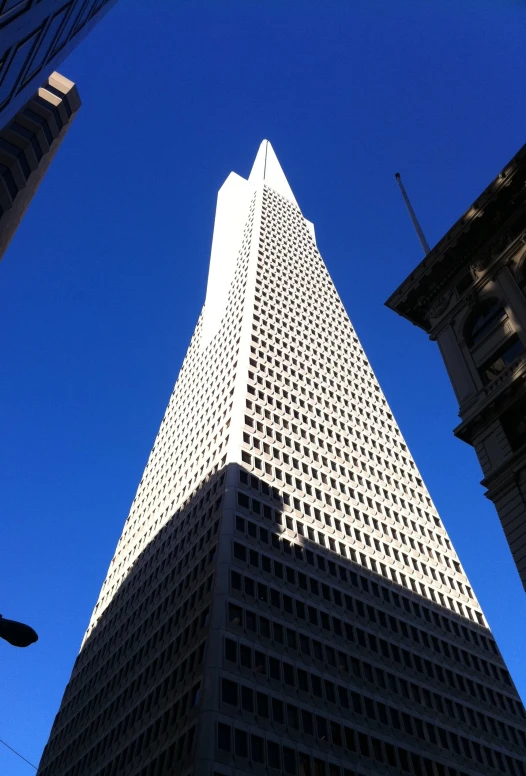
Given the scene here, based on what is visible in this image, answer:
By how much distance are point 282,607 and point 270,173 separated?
131290 mm

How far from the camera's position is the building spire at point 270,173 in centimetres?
16125

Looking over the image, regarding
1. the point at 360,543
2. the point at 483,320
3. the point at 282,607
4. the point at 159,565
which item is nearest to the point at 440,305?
the point at 483,320

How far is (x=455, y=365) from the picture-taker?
104ft

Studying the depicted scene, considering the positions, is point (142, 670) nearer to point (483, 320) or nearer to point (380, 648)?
point (380, 648)

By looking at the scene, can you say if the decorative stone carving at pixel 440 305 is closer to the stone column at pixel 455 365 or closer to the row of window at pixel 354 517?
the stone column at pixel 455 365

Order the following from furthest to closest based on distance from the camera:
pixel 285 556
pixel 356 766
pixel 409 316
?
1. pixel 285 556
2. pixel 356 766
3. pixel 409 316

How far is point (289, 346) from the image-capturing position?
3553 inches

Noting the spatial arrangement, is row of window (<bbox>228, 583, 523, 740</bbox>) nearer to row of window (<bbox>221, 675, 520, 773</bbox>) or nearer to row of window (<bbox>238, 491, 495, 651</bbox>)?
row of window (<bbox>221, 675, 520, 773</bbox>)

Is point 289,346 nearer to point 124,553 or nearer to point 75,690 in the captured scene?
point 124,553

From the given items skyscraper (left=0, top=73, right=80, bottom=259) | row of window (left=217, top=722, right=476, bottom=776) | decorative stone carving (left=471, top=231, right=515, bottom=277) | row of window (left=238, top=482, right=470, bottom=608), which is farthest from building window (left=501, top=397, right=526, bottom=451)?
row of window (left=238, top=482, right=470, bottom=608)

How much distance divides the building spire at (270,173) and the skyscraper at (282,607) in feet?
233

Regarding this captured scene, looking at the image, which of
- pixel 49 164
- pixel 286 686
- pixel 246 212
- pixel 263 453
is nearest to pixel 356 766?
pixel 286 686

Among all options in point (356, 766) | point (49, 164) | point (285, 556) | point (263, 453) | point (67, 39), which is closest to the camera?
point (67, 39)

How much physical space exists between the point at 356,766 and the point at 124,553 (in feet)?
144
